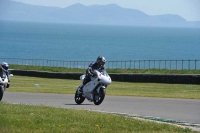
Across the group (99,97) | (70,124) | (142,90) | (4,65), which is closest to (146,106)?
(99,97)

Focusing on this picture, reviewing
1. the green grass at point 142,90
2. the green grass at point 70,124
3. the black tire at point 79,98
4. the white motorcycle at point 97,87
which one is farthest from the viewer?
the green grass at point 142,90

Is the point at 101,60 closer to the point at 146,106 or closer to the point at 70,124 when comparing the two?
the point at 146,106

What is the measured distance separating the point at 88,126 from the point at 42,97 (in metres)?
12.0

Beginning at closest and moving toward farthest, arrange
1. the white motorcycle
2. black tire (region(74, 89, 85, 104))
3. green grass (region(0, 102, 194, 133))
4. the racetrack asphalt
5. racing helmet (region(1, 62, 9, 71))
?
green grass (region(0, 102, 194, 133)) → the racetrack asphalt → the white motorcycle → black tire (region(74, 89, 85, 104)) → racing helmet (region(1, 62, 9, 71))

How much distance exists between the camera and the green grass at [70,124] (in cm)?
1162

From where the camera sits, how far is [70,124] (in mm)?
12359

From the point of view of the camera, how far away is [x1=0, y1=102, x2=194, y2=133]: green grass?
458 inches

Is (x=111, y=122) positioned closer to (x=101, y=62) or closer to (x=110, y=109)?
(x=110, y=109)

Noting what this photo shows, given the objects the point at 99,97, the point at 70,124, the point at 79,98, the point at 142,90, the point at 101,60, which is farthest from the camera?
the point at 142,90

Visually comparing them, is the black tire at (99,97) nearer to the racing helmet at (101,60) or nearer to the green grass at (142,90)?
the racing helmet at (101,60)

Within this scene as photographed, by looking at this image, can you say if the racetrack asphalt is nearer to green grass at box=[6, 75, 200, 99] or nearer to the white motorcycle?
the white motorcycle

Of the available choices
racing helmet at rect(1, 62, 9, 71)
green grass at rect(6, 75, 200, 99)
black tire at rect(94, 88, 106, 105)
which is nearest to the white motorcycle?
black tire at rect(94, 88, 106, 105)

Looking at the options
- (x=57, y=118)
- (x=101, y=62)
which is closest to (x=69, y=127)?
Result: (x=57, y=118)

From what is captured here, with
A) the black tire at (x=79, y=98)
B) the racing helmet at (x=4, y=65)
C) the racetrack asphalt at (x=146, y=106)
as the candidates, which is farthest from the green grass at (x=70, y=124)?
the racing helmet at (x=4, y=65)
